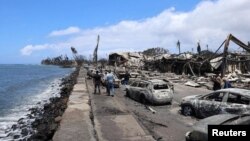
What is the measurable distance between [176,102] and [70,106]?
21.5 ft

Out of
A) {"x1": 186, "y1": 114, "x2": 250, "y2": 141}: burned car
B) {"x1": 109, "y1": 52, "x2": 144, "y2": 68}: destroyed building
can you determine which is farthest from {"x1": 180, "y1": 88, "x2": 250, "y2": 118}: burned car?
{"x1": 109, "y1": 52, "x2": 144, "y2": 68}: destroyed building

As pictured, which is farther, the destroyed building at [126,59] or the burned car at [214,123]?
the destroyed building at [126,59]

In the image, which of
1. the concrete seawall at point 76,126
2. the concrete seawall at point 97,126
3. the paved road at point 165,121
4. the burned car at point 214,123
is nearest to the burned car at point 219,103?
the paved road at point 165,121

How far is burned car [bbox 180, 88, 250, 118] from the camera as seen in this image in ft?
50.8

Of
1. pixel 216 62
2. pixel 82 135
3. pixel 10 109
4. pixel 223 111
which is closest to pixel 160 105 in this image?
pixel 223 111

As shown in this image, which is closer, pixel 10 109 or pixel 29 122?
pixel 29 122

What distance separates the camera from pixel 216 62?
42906mm

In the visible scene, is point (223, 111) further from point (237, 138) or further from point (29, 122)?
point (29, 122)

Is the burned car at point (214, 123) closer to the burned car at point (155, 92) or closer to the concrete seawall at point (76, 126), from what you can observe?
the concrete seawall at point (76, 126)

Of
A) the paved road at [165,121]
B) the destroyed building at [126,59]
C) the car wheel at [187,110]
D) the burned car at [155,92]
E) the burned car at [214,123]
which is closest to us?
the burned car at [214,123]

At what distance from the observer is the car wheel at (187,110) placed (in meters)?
18.3

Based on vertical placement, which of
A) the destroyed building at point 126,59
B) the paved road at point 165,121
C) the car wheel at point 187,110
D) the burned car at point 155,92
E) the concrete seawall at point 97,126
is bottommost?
the paved road at point 165,121

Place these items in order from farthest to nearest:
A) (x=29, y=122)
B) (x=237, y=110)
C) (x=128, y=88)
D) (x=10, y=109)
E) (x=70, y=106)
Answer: (x=10, y=109)
(x=128, y=88)
(x=29, y=122)
(x=70, y=106)
(x=237, y=110)

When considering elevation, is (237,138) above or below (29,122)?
above
